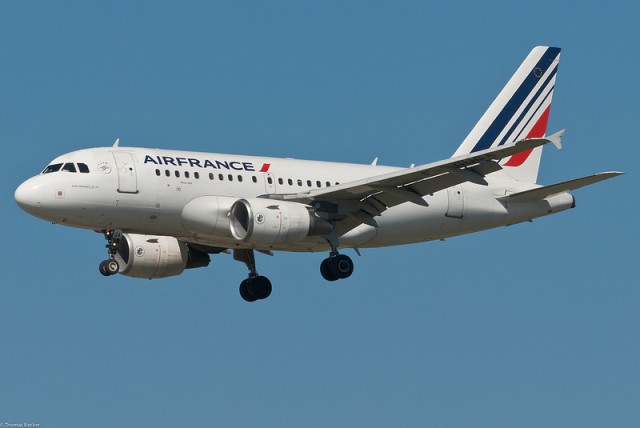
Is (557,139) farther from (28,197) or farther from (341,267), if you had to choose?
(28,197)

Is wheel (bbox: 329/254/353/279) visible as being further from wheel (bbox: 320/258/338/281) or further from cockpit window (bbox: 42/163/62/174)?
cockpit window (bbox: 42/163/62/174)

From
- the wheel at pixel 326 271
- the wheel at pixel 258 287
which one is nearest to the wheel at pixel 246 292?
the wheel at pixel 258 287

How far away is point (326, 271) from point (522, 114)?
13.1 m

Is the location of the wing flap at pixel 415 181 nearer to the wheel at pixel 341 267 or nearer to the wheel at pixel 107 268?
the wheel at pixel 341 267

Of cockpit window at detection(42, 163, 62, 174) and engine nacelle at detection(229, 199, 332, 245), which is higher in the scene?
cockpit window at detection(42, 163, 62, 174)

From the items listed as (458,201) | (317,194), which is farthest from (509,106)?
(317,194)

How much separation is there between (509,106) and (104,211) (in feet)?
64.2

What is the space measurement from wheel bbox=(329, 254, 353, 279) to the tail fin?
9298mm

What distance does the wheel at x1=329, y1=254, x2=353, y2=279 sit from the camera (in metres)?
52.2

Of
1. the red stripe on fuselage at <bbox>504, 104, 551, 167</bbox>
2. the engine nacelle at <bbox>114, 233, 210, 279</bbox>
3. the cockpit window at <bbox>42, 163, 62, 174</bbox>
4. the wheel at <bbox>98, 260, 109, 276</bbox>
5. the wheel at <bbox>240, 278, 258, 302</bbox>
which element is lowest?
the wheel at <bbox>98, 260, 109, 276</bbox>

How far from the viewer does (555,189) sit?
5353 centimetres

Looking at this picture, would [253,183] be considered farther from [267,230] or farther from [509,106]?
[509,106]

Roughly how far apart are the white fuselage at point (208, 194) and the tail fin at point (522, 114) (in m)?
3.44

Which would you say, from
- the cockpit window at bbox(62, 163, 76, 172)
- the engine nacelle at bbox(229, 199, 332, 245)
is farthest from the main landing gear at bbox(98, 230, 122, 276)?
the engine nacelle at bbox(229, 199, 332, 245)
